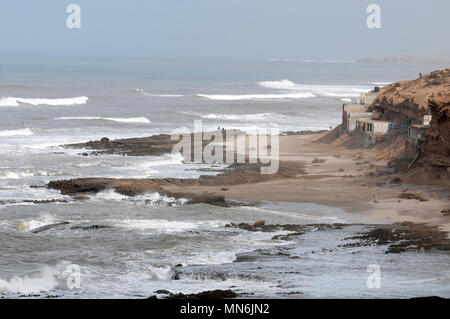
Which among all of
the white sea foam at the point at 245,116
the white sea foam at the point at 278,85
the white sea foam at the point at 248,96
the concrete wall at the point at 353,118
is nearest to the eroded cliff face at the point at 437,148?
the concrete wall at the point at 353,118

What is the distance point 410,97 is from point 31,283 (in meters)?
26.6

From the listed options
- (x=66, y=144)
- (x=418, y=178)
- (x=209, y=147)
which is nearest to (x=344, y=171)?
(x=418, y=178)

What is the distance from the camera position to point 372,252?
67.2 ft

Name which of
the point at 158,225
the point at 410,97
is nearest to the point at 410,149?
the point at 410,97

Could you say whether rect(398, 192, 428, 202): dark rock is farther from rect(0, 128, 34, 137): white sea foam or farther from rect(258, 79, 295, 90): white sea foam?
rect(258, 79, 295, 90): white sea foam

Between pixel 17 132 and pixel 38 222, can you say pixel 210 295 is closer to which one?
pixel 38 222

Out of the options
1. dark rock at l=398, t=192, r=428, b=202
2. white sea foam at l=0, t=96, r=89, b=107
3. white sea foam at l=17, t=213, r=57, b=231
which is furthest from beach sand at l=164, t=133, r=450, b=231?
white sea foam at l=0, t=96, r=89, b=107

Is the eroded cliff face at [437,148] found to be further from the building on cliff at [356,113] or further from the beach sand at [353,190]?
the building on cliff at [356,113]

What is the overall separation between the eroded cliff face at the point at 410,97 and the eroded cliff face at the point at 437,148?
5.63m

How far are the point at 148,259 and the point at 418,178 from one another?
13097mm

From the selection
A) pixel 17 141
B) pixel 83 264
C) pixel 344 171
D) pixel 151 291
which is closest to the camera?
pixel 151 291

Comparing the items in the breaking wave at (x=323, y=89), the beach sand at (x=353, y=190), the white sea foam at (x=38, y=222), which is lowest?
the white sea foam at (x=38, y=222)

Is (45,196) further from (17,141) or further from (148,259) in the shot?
(17,141)

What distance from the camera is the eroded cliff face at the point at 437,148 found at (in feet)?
97.1
